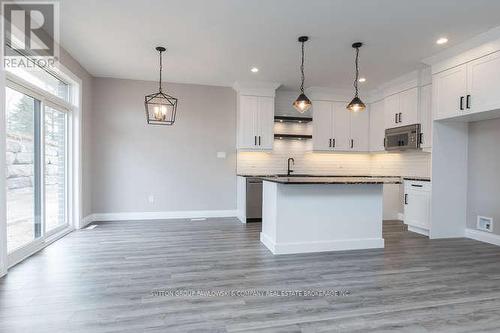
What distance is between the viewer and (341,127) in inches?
250

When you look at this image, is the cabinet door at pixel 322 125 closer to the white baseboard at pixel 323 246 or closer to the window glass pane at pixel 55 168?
the white baseboard at pixel 323 246

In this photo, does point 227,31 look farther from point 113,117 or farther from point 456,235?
point 456,235

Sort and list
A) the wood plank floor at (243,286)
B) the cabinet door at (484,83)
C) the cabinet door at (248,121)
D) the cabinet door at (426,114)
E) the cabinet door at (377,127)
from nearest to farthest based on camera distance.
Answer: the wood plank floor at (243,286)
the cabinet door at (484,83)
the cabinet door at (426,114)
the cabinet door at (248,121)
the cabinet door at (377,127)

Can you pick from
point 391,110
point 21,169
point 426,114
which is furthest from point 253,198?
point 21,169

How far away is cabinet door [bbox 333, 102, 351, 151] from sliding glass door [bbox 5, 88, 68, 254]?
5.26 metres

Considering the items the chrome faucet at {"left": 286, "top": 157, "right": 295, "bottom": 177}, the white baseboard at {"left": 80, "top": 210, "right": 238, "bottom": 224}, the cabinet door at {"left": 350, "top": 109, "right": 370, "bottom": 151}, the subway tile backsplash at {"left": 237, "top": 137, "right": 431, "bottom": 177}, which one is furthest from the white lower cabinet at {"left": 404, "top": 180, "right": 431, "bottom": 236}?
the white baseboard at {"left": 80, "top": 210, "right": 238, "bottom": 224}

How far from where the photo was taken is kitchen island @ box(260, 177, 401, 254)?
3.71m

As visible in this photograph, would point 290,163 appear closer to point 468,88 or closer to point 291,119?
point 291,119

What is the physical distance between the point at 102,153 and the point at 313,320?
16.6 ft

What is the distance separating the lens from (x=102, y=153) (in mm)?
5578

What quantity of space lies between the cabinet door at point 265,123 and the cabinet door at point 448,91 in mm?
2903

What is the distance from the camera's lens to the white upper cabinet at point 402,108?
5145mm

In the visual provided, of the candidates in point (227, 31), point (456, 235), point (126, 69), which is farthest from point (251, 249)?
point (126, 69)

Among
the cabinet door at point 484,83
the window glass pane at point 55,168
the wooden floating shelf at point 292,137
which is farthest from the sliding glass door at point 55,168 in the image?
the cabinet door at point 484,83
